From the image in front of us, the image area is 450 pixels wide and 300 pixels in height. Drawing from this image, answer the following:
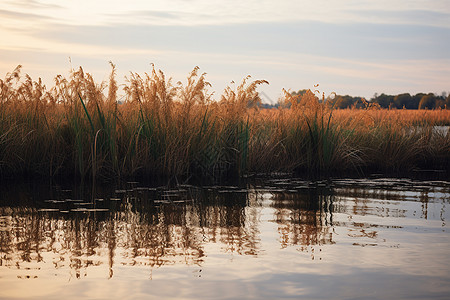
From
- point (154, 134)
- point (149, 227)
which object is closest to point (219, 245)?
point (149, 227)

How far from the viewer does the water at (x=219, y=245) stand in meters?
3.17

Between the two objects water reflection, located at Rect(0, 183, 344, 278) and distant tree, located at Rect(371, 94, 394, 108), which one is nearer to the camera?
water reflection, located at Rect(0, 183, 344, 278)

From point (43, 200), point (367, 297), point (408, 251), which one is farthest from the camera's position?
point (43, 200)

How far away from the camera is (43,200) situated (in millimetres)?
6176

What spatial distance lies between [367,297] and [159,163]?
5566 mm

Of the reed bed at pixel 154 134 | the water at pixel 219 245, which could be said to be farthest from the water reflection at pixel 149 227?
the reed bed at pixel 154 134

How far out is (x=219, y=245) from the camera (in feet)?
13.7

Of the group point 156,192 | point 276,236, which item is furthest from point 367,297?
point 156,192

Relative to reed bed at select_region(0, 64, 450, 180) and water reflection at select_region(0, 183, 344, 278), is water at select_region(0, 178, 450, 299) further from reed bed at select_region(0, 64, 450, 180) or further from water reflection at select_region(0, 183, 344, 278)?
reed bed at select_region(0, 64, 450, 180)

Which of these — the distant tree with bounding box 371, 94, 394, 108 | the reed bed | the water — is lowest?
the water

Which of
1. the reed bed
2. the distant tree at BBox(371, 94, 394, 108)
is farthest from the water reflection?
the distant tree at BBox(371, 94, 394, 108)

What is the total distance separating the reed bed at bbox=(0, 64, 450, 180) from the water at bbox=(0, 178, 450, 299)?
1172 millimetres

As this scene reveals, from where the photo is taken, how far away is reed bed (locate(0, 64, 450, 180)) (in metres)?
8.02

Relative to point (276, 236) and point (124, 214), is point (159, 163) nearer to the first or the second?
point (124, 214)
